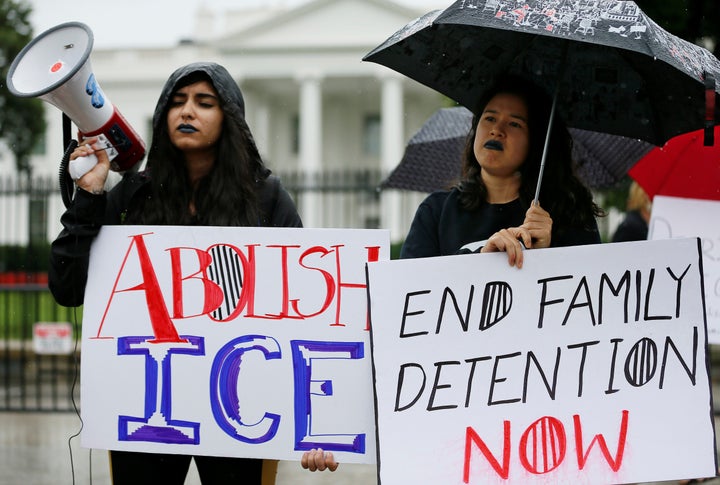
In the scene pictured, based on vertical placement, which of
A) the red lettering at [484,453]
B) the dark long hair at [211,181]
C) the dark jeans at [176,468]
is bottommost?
the dark jeans at [176,468]

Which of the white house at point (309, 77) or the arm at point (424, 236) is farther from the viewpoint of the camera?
the white house at point (309, 77)

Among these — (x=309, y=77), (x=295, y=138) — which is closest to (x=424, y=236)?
(x=295, y=138)

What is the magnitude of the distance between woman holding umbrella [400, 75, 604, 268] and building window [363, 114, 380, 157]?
42539mm

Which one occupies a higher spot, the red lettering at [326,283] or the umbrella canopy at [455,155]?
the umbrella canopy at [455,155]

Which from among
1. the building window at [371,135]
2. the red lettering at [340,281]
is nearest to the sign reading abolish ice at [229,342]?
the red lettering at [340,281]

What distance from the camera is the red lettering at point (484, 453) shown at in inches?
92.1

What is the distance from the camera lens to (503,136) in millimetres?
2650

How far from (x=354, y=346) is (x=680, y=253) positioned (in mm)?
914

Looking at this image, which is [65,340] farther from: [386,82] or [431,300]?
[386,82]

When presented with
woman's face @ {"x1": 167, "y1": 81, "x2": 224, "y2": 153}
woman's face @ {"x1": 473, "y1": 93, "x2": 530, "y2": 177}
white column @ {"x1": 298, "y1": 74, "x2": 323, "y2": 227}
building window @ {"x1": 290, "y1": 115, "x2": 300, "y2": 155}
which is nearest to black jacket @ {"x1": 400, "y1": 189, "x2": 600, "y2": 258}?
woman's face @ {"x1": 473, "y1": 93, "x2": 530, "y2": 177}

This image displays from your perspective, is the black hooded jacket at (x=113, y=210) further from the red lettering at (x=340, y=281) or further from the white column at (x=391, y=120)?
the white column at (x=391, y=120)

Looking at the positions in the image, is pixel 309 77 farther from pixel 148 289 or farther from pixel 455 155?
pixel 148 289

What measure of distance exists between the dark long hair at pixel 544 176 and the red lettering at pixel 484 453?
0.65m

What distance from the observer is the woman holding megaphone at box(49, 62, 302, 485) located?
2.62 m
